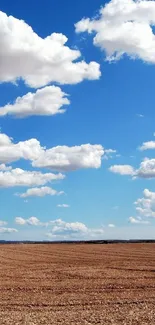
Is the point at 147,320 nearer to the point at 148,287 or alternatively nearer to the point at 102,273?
the point at 148,287

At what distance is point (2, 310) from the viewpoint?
20.2 metres

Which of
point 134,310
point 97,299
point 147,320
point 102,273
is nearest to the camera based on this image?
point 147,320

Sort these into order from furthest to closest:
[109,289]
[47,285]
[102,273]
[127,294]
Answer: [102,273]
[47,285]
[109,289]
[127,294]

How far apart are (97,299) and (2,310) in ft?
14.1

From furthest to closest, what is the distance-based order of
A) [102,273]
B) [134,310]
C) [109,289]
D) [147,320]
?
[102,273] → [109,289] → [134,310] → [147,320]

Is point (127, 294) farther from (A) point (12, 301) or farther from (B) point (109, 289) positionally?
(A) point (12, 301)

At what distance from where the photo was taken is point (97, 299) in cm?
2241

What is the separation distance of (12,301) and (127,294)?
5.17 m

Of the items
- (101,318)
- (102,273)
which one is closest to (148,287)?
(102,273)

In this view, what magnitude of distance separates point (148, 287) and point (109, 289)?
2.24 meters

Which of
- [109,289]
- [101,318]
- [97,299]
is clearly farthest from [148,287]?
[101,318]

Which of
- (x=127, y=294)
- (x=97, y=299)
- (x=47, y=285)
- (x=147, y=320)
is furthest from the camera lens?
(x=47, y=285)

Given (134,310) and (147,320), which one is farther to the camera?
(134,310)

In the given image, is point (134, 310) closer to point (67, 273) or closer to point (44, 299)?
point (44, 299)
